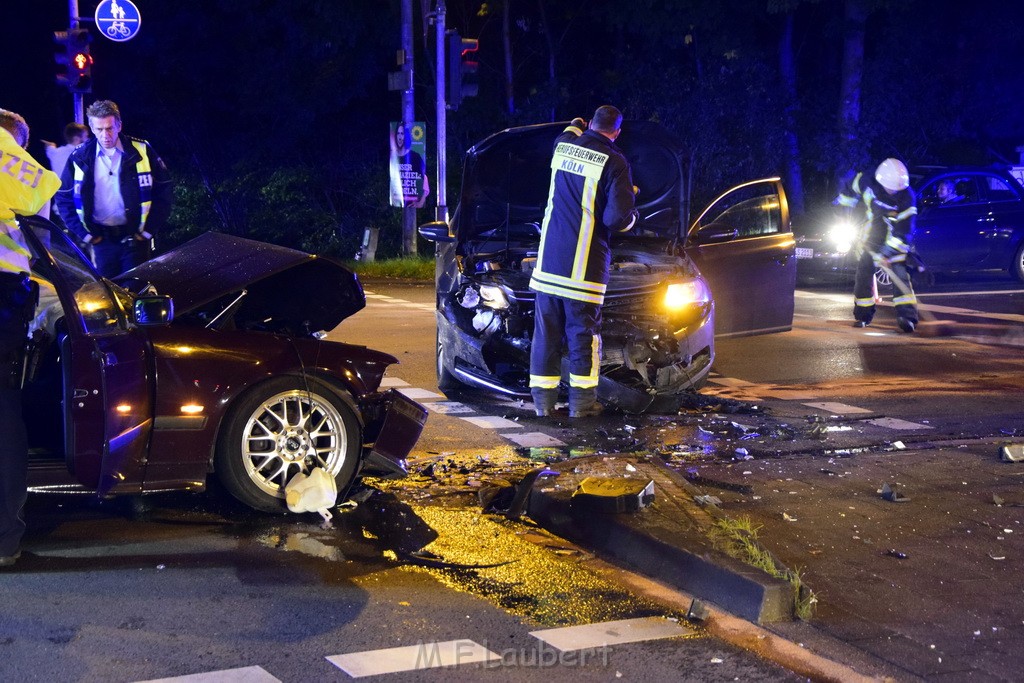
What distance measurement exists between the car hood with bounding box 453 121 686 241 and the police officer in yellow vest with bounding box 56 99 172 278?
2347 mm

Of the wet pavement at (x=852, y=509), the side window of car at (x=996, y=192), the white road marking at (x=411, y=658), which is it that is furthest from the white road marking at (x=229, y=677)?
the side window of car at (x=996, y=192)

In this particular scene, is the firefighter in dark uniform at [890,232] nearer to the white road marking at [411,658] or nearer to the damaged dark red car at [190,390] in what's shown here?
the damaged dark red car at [190,390]

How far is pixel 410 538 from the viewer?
5.62 metres

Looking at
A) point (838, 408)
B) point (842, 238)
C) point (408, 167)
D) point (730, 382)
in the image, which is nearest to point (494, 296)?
point (730, 382)

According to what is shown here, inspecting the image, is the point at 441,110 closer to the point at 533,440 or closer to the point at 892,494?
the point at 533,440

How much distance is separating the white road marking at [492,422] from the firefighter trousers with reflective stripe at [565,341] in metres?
0.31

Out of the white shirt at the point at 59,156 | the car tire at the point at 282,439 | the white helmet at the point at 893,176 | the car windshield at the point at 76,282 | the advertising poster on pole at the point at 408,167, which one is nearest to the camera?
the car windshield at the point at 76,282

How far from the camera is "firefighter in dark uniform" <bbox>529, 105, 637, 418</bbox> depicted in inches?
311

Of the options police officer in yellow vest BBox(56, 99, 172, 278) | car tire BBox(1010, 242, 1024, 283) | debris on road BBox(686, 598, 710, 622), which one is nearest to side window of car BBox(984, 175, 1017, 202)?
car tire BBox(1010, 242, 1024, 283)

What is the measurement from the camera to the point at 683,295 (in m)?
8.67

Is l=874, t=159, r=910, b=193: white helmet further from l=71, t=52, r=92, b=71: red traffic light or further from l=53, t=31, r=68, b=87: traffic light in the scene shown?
l=53, t=31, r=68, b=87: traffic light

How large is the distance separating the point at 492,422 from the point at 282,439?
2.77m

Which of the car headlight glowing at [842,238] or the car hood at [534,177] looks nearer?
the car hood at [534,177]

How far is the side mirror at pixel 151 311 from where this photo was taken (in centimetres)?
521
